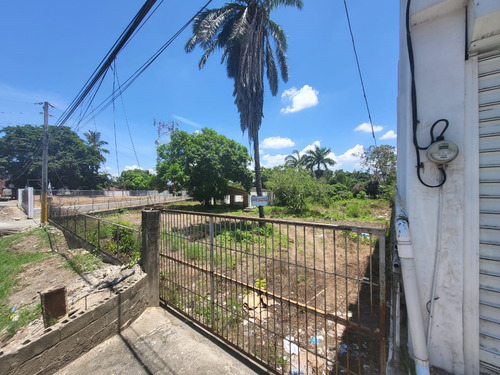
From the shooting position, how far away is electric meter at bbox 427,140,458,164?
1.50m

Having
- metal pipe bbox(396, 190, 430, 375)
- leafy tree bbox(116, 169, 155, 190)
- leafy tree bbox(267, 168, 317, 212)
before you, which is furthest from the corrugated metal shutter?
leafy tree bbox(116, 169, 155, 190)

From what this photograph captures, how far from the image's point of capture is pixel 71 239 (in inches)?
332

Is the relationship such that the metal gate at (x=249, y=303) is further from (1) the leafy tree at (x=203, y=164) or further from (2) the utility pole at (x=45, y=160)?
(1) the leafy tree at (x=203, y=164)

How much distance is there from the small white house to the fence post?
3711mm

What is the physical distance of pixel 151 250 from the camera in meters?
3.77

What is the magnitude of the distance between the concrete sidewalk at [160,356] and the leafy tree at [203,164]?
1449 centimetres

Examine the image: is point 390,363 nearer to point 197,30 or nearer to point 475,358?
point 475,358

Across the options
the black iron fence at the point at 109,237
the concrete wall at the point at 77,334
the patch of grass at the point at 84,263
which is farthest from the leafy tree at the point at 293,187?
the concrete wall at the point at 77,334

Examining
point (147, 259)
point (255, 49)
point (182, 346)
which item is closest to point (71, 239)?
point (147, 259)

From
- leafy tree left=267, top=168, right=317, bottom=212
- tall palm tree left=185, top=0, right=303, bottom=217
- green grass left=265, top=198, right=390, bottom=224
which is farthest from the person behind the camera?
leafy tree left=267, top=168, right=317, bottom=212

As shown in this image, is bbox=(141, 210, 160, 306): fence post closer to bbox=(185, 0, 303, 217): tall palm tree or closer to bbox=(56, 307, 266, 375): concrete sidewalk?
bbox=(56, 307, 266, 375): concrete sidewalk

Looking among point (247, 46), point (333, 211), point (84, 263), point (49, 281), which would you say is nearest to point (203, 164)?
point (247, 46)

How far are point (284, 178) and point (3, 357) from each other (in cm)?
1579

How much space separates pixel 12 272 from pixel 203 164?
12291 mm
